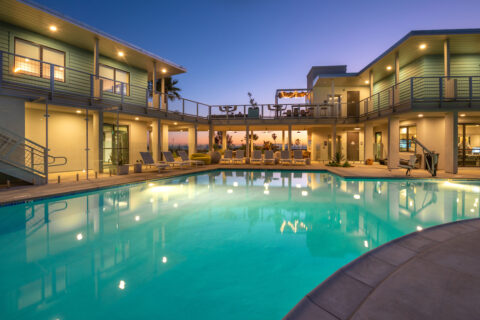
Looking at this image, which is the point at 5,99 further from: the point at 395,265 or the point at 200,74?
the point at 200,74

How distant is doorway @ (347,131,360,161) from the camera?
1991cm

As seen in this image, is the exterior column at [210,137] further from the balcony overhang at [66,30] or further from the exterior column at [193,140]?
the balcony overhang at [66,30]

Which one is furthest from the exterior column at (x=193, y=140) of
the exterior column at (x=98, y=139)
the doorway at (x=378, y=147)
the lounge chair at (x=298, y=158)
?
the doorway at (x=378, y=147)

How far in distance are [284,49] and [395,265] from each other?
35.2 meters

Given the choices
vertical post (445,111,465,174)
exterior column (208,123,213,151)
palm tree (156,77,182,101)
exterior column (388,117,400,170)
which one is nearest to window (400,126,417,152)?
exterior column (388,117,400,170)

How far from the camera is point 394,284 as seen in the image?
217 cm

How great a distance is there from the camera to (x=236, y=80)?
4647cm

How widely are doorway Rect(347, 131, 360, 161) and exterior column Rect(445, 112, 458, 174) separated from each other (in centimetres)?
820

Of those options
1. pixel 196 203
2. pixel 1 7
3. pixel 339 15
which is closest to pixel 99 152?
pixel 1 7

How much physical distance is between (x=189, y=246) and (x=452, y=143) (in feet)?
43.6

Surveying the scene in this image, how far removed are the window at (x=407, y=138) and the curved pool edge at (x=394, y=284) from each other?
44.8 ft

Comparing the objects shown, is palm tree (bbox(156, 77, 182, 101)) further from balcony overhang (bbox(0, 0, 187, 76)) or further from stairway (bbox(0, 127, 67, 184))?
stairway (bbox(0, 127, 67, 184))

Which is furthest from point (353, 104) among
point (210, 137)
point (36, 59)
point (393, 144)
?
point (36, 59)

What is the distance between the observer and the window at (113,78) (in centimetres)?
1247
